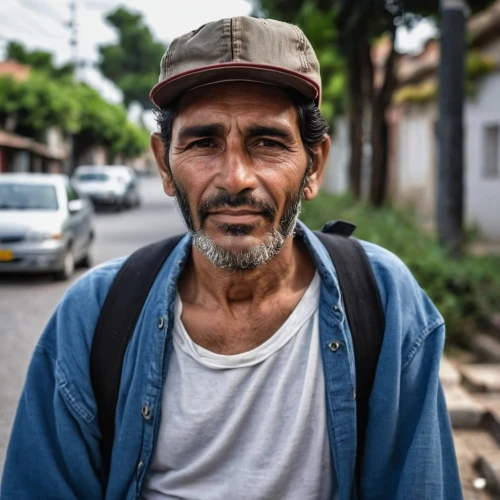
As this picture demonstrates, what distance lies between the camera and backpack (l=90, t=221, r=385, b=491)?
1866 millimetres

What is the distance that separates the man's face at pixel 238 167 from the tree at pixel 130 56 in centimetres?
7469

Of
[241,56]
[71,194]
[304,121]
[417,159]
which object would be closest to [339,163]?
[417,159]

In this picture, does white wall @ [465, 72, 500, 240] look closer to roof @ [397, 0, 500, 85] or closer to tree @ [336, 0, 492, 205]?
roof @ [397, 0, 500, 85]

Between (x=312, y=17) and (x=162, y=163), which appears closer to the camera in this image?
(x=162, y=163)

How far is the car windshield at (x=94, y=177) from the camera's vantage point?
27.5 m

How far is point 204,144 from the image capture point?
1.90 metres

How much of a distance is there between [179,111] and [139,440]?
870 mm

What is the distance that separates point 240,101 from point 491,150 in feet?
43.4

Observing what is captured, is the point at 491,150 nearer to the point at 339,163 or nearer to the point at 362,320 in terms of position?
the point at 362,320

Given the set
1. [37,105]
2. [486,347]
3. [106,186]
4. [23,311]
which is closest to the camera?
[486,347]

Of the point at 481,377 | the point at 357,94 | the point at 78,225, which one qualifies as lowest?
the point at 481,377

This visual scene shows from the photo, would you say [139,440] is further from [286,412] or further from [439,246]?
[439,246]

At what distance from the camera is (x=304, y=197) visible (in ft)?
6.77

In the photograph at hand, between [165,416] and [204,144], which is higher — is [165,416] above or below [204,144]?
below
